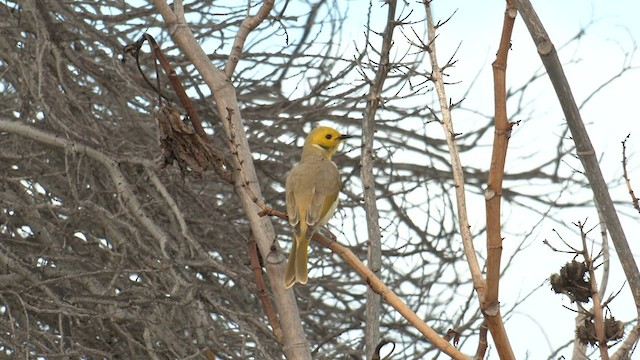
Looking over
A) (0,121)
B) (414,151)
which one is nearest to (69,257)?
(0,121)

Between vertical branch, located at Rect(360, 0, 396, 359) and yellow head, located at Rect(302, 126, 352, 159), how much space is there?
100 cm

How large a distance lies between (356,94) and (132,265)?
84.1 inches

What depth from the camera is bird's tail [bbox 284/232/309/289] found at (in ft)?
13.8

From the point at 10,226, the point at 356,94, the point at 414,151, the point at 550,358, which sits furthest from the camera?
the point at 414,151

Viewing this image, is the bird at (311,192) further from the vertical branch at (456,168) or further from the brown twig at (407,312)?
the vertical branch at (456,168)

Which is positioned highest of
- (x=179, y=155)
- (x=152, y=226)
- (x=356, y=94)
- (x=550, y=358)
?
(x=356, y=94)

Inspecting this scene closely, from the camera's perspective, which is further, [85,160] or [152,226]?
[85,160]

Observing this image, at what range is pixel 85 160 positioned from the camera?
6273mm

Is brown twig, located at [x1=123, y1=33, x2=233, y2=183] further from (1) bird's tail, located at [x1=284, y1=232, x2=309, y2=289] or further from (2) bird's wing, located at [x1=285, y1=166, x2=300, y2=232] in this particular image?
(2) bird's wing, located at [x1=285, y1=166, x2=300, y2=232]

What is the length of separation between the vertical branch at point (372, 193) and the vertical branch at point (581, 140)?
1906 mm

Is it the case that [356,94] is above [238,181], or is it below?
above

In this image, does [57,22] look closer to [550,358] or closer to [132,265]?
[132,265]

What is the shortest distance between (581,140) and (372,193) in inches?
90.5

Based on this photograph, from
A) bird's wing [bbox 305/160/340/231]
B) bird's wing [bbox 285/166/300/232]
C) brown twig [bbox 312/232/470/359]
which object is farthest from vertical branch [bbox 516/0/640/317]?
bird's wing [bbox 305/160/340/231]
